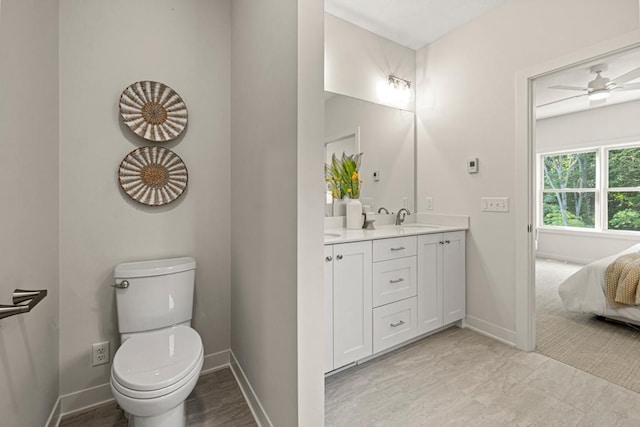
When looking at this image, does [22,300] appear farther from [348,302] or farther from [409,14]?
[409,14]

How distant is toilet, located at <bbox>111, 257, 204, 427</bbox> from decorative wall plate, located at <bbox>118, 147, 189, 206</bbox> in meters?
0.39

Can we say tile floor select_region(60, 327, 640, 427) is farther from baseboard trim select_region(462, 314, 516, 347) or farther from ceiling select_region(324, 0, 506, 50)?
ceiling select_region(324, 0, 506, 50)

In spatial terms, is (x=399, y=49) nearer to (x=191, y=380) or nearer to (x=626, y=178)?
(x=191, y=380)

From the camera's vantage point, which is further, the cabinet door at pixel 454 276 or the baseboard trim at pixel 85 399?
the cabinet door at pixel 454 276

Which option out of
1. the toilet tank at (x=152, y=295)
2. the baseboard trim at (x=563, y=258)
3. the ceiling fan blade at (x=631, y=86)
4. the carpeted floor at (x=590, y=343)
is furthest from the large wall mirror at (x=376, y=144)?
the baseboard trim at (x=563, y=258)

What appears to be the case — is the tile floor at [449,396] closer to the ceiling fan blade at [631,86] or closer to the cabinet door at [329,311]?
the cabinet door at [329,311]

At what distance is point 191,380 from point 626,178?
254 inches

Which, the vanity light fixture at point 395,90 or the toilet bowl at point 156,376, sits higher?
the vanity light fixture at point 395,90

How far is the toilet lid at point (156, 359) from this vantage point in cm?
108

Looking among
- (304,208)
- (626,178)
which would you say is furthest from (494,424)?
(626,178)

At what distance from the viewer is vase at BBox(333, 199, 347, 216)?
2452 mm

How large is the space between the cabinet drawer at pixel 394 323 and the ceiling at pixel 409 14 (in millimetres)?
2278

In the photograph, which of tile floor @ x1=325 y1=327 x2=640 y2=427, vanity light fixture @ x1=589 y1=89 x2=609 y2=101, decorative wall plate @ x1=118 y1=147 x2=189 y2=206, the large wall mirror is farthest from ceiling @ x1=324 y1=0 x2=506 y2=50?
tile floor @ x1=325 y1=327 x2=640 y2=427

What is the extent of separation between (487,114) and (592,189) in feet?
13.7
